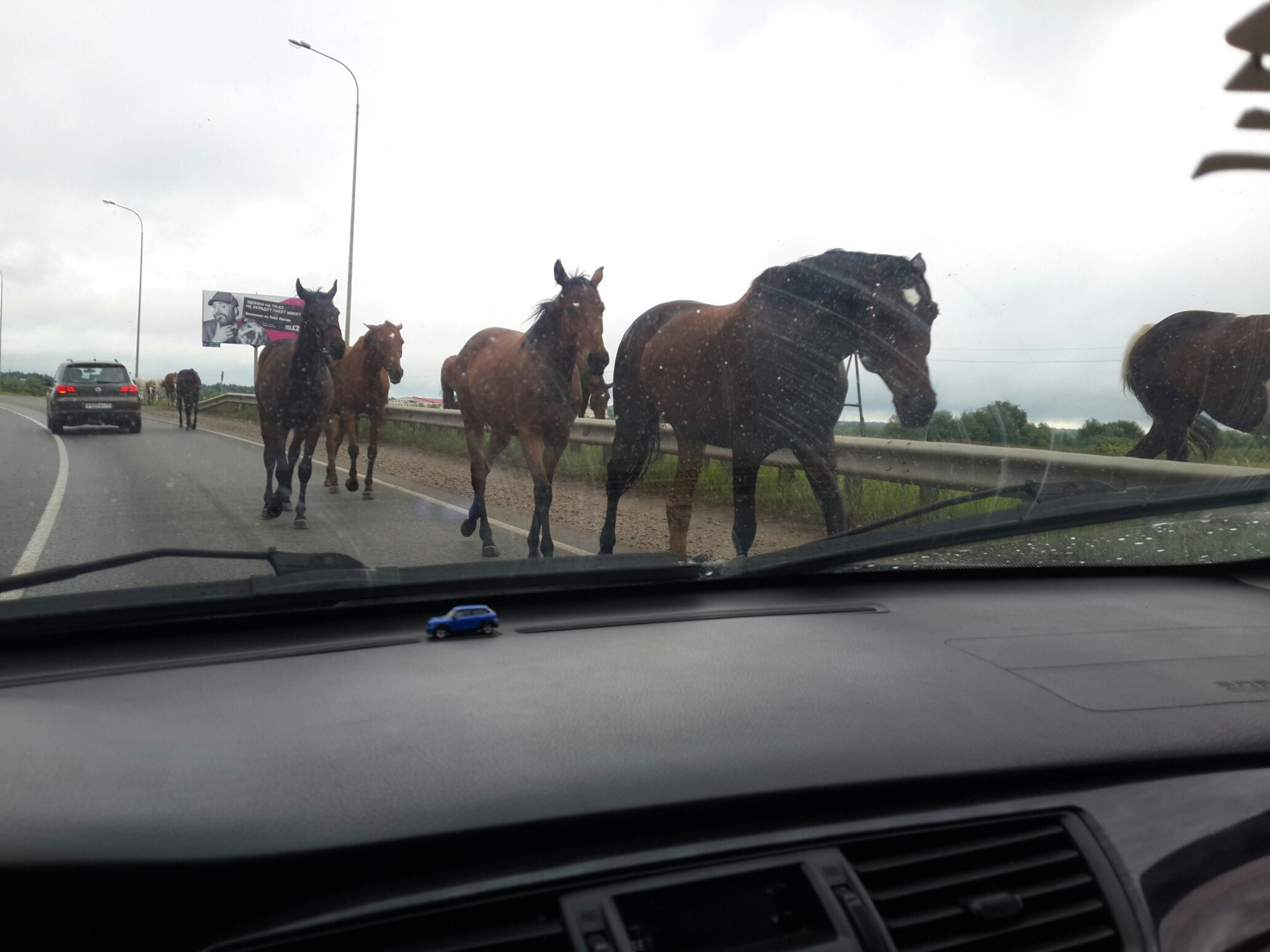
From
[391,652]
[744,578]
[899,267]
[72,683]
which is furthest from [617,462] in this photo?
[72,683]

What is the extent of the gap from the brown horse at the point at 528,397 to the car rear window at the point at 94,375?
183cm

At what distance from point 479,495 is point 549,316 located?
1.12 m

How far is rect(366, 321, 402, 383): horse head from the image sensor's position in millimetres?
4465

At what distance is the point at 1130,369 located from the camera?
13.3 feet

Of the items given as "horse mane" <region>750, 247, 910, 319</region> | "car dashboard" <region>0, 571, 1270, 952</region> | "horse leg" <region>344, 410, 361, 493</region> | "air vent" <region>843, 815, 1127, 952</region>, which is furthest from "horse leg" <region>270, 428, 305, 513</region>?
"air vent" <region>843, 815, 1127, 952</region>

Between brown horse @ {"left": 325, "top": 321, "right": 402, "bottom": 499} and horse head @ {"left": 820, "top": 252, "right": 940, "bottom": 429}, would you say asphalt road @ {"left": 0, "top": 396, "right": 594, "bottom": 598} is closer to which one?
brown horse @ {"left": 325, "top": 321, "right": 402, "bottom": 499}

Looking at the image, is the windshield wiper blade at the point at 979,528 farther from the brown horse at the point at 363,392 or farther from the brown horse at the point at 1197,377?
the brown horse at the point at 363,392

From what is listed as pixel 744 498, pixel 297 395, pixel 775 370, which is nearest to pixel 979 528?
pixel 744 498

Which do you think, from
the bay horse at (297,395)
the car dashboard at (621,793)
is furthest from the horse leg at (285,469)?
the car dashboard at (621,793)

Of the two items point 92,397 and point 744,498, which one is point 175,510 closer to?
point 92,397

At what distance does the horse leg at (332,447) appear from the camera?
6117 millimetres

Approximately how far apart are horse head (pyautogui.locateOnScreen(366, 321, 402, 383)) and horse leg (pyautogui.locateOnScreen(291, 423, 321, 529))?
673mm

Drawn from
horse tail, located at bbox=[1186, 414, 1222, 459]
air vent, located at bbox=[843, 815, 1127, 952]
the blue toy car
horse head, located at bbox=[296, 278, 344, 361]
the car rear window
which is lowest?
air vent, located at bbox=[843, 815, 1127, 952]

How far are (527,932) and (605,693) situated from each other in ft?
2.04
